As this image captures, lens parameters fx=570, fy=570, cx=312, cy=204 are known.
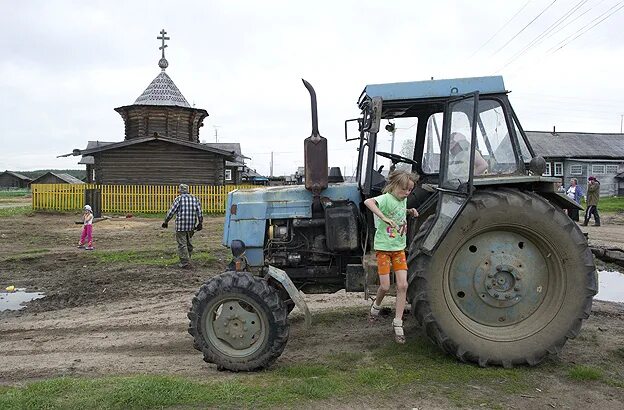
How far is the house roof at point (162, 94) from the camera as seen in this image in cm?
3628

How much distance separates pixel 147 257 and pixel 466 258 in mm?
9418

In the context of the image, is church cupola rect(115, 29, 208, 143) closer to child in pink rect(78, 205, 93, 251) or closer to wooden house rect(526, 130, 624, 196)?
child in pink rect(78, 205, 93, 251)

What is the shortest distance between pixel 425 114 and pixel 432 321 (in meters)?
2.23

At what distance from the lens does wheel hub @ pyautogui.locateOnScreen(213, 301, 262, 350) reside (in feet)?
16.8

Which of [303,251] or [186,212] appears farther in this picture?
[186,212]

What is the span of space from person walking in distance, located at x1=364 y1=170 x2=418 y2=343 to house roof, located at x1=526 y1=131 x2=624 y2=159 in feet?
136

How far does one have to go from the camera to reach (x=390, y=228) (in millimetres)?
5188

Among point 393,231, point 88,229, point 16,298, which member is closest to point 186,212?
point 16,298

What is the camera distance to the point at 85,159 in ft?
121

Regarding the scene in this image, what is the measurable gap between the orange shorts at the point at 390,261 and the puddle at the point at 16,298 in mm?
6045

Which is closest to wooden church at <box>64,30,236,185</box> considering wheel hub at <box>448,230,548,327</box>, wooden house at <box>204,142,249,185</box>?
wooden house at <box>204,142,249,185</box>

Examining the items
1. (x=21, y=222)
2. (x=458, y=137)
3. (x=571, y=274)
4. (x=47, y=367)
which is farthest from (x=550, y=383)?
(x=21, y=222)

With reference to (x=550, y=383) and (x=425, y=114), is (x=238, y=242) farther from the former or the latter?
(x=550, y=383)

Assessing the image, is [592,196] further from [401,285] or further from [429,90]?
[401,285]
